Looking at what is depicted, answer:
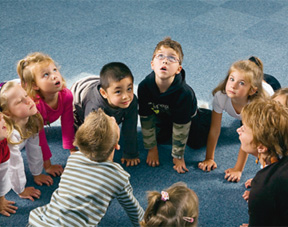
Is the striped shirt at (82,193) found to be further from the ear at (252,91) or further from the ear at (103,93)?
the ear at (252,91)

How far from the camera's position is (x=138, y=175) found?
1770 mm

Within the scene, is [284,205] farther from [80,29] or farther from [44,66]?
[80,29]

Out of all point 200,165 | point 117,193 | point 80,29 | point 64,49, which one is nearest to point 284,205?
point 117,193

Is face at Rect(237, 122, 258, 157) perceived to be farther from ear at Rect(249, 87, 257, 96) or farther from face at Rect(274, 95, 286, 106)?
ear at Rect(249, 87, 257, 96)

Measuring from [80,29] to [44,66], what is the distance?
1570 millimetres

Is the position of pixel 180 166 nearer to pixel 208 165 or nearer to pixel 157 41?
pixel 208 165

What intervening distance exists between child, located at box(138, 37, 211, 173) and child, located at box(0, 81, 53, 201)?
1.75 ft

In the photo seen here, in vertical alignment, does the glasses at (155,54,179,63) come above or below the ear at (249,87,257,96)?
Result: above

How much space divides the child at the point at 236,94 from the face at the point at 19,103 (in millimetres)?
890

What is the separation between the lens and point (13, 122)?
4.82 ft

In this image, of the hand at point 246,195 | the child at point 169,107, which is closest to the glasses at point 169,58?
the child at point 169,107

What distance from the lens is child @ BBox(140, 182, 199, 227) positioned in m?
1.03

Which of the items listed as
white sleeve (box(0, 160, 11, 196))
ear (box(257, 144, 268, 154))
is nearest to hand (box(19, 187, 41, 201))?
white sleeve (box(0, 160, 11, 196))

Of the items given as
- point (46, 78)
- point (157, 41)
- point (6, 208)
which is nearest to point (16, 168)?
point (6, 208)
